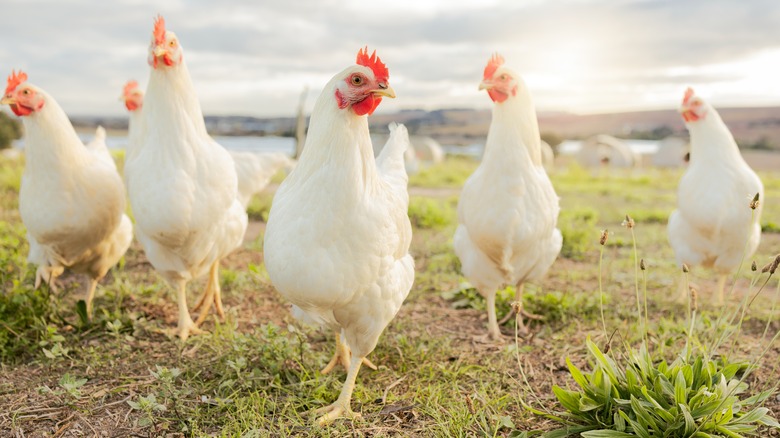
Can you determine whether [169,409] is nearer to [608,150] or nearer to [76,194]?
[76,194]

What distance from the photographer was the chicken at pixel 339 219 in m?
2.37

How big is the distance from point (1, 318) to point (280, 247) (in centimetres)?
215

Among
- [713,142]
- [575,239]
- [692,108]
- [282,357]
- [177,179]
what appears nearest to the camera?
[282,357]

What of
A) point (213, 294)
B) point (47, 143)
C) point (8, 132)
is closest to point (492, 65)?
point (213, 294)

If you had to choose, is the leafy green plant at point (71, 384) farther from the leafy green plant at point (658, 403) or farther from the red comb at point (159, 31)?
the leafy green plant at point (658, 403)

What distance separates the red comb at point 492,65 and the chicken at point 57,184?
2668mm

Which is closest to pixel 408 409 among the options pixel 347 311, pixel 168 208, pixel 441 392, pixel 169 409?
pixel 441 392

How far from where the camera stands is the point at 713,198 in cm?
413

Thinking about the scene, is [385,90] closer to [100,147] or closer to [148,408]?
[148,408]

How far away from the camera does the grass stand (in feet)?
8.57

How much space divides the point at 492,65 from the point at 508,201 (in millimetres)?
887

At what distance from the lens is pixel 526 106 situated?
144 inches

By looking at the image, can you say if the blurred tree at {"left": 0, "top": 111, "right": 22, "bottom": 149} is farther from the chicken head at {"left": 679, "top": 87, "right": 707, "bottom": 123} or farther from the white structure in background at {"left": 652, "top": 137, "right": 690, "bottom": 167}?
the white structure in background at {"left": 652, "top": 137, "right": 690, "bottom": 167}

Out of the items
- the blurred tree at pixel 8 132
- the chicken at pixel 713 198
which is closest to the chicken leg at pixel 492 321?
the chicken at pixel 713 198
